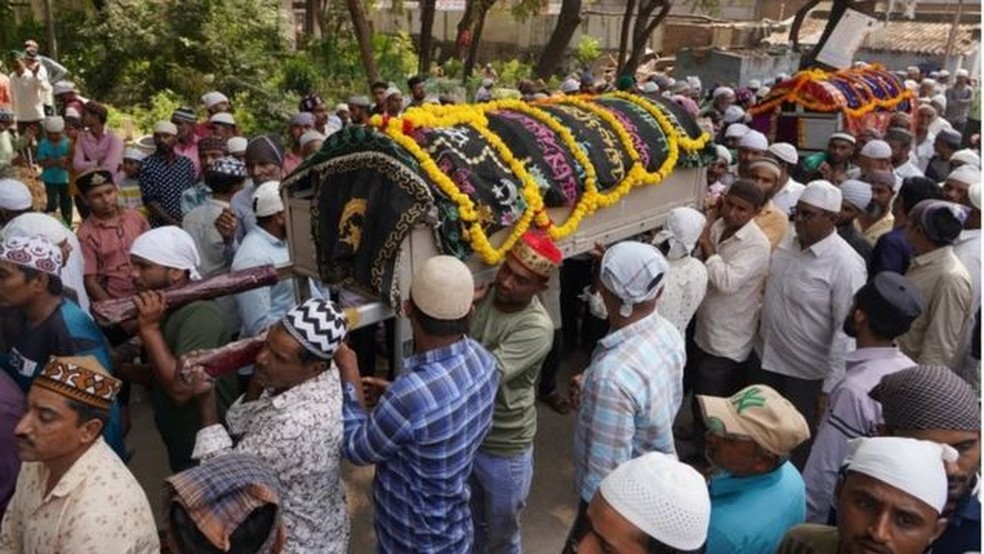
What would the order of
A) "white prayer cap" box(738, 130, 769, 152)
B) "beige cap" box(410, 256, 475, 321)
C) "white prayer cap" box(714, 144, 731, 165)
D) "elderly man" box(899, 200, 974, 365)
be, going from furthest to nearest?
"white prayer cap" box(738, 130, 769, 152) → "white prayer cap" box(714, 144, 731, 165) → "elderly man" box(899, 200, 974, 365) → "beige cap" box(410, 256, 475, 321)

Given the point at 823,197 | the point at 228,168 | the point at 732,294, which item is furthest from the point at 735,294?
the point at 228,168

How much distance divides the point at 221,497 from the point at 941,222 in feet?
11.8

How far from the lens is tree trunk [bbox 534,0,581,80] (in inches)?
587

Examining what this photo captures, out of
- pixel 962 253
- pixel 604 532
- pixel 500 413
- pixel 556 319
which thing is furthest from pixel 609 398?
pixel 962 253

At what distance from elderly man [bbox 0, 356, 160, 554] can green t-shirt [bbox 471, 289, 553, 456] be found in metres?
1.44

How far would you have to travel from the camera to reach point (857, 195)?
4633 millimetres

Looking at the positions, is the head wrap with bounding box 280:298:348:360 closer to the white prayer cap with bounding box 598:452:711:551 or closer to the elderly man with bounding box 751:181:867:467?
the white prayer cap with bounding box 598:452:711:551

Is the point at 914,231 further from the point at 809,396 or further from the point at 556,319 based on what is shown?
the point at 556,319

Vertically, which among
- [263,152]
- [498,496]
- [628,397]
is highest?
[263,152]

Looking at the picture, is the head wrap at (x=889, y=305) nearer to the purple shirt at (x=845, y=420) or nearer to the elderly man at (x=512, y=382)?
the purple shirt at (x=845, y=420)

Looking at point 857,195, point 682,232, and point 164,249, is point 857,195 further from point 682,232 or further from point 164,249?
point 164,249

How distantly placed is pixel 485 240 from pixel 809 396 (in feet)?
6.60

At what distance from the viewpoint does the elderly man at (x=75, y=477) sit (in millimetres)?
2018

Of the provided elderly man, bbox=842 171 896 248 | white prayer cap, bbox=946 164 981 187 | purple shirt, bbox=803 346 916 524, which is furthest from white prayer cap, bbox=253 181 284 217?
white prayer cap, bbox=946 164 981 187
